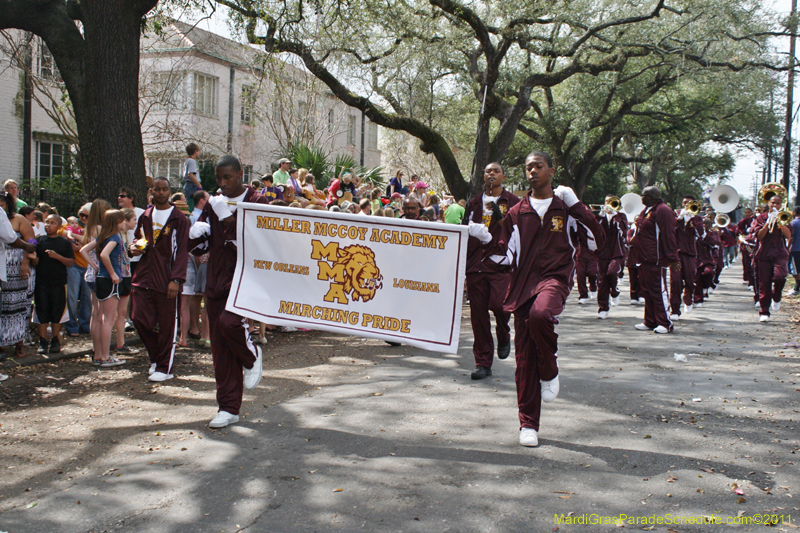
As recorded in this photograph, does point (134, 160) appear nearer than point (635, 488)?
No

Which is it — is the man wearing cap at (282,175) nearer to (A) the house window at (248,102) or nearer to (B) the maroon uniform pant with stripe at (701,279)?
(B) the maroon uniform pant with stripe at (701,279)

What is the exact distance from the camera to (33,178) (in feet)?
69.5

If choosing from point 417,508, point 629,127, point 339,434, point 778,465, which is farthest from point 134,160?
point 629,127

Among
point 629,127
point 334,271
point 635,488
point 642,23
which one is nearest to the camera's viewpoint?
point 635,488

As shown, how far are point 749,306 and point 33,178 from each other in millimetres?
19931

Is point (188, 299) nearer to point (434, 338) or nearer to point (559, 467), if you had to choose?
point (434, 338)

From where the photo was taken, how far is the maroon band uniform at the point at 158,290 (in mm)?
7418

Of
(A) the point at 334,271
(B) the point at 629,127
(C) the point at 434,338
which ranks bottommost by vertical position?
(C) the point at 434,338

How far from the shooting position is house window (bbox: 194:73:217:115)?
28.9 m

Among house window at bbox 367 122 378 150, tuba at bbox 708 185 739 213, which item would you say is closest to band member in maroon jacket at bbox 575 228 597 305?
tuba at bbox 708 185 739 213

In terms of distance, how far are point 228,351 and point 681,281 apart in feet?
33.2

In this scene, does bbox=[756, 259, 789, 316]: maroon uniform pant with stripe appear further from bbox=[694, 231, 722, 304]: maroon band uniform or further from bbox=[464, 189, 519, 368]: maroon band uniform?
bbox=[464, 189, 519, 368]: maroon band uniform

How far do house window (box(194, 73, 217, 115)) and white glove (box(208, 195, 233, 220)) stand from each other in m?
24.0

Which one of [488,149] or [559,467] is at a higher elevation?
[488,149]
